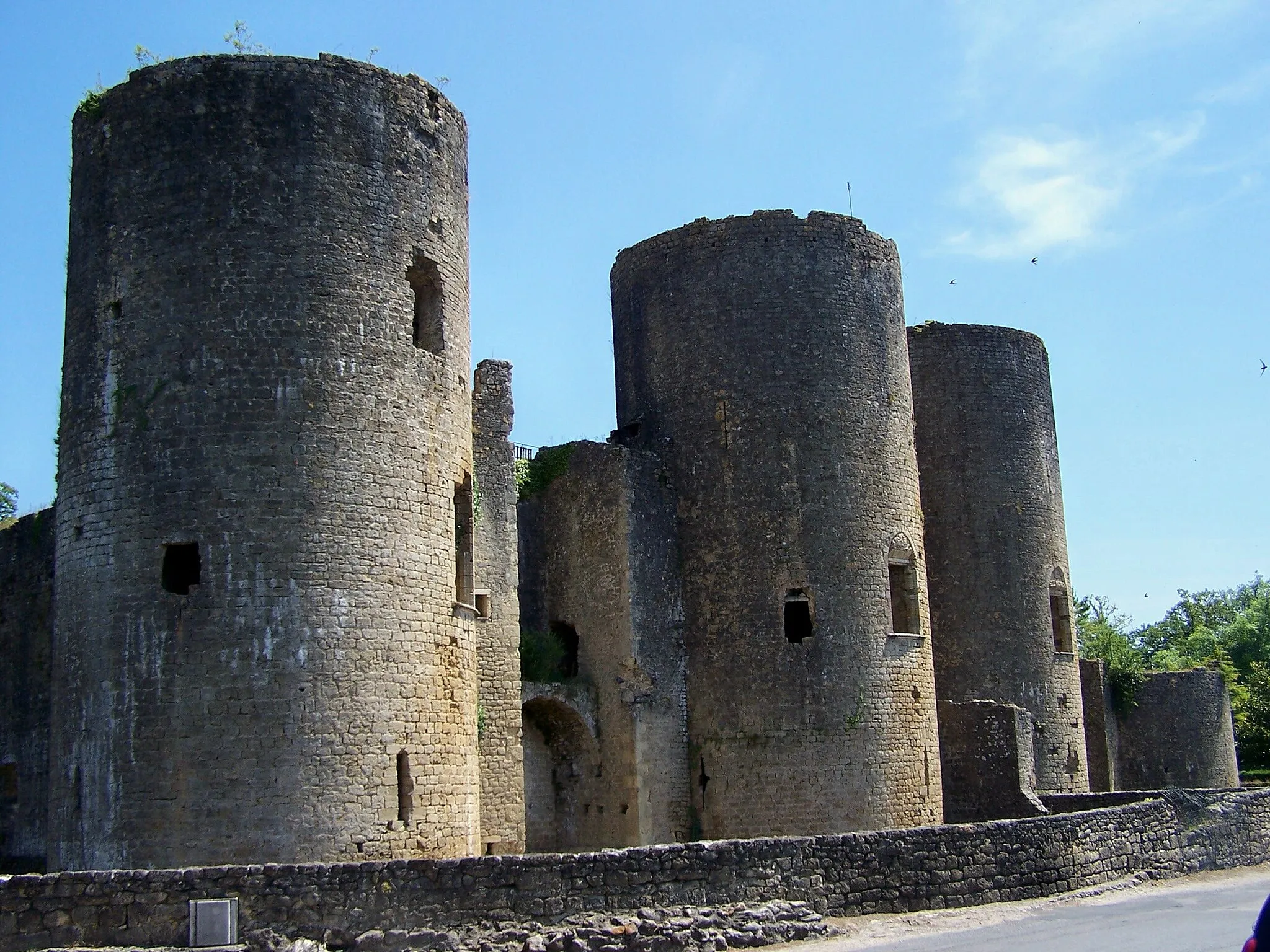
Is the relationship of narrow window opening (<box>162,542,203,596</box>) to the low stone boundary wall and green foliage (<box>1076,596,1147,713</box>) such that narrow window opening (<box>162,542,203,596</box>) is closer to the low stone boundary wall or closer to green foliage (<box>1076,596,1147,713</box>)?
the low stone boundary wall

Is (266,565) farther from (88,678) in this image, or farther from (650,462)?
(650,462)

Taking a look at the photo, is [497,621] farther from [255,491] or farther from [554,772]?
[255,491]

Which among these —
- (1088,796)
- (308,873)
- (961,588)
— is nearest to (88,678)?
(308,873)

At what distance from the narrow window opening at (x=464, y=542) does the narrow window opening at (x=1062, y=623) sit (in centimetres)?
1624

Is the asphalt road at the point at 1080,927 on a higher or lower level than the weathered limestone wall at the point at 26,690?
lower

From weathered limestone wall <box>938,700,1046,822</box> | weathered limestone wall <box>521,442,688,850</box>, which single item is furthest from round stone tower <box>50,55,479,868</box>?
weathered limestone wall <box>938,700,1046,822</box>

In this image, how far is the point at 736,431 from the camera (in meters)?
24.3

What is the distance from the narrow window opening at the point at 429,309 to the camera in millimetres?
18719

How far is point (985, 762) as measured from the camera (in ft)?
86.0

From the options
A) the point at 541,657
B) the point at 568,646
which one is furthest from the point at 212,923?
the point at 568,646

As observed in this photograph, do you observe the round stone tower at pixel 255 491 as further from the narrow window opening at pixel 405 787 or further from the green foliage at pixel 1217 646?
the green foliage at pixel 1217 646

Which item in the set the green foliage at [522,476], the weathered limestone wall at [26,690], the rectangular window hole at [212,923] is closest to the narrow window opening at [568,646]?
the green foliage at [522,476]

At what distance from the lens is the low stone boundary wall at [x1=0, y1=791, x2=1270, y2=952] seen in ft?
40.0

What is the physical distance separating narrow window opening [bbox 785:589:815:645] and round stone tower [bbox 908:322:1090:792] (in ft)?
23.1
